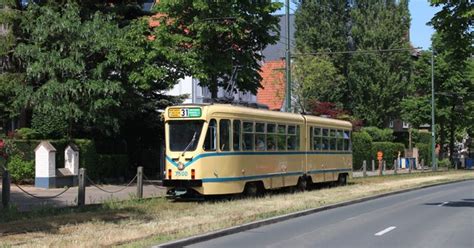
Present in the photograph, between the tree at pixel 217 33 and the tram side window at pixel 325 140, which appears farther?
the tram side window at pixel 325 140

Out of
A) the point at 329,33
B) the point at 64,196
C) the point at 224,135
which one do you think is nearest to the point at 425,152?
the point at 329,33

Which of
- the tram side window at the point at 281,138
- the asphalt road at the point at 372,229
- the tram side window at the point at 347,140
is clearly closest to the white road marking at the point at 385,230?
the asphalt road at the point at 372,229

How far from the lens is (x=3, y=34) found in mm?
27016

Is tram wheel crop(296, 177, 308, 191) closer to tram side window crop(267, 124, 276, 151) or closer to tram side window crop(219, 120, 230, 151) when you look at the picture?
tram side window crop(267, 124, 276, 151)

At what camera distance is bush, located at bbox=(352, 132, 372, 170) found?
156ft

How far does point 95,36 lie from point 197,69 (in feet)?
14.6

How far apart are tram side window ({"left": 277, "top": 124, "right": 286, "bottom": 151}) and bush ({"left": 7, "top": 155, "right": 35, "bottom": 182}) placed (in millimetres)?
9607

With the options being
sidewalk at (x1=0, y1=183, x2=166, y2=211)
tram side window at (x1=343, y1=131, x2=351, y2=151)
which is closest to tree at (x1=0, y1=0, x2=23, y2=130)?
sidewalk at (x1=0, y1=183, x2=166, y2=211)

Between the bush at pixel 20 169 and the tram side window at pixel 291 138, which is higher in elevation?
the tram side window at pixel 291 138

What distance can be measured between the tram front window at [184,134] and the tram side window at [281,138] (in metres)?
4.59

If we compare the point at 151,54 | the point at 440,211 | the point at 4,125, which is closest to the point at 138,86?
the point at 151,54

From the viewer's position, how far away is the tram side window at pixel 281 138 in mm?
22953

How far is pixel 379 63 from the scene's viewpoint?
55812mm

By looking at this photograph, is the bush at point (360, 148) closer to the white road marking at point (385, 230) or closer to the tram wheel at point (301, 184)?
the tram wheel at point (301, 184)
